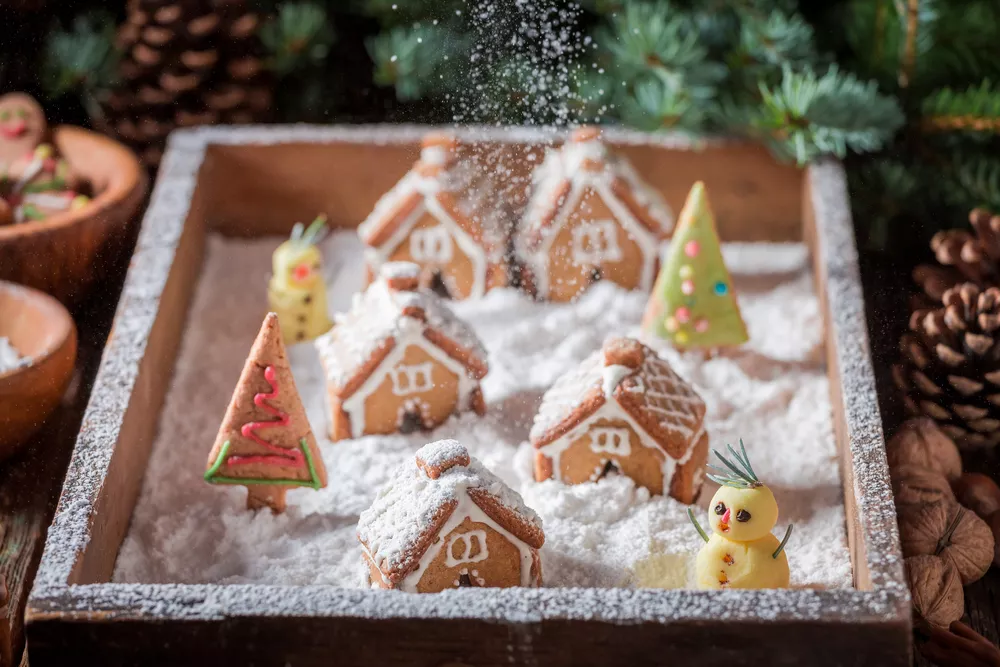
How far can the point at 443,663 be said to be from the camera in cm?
149

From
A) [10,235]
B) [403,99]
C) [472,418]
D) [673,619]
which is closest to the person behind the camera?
[673,619]

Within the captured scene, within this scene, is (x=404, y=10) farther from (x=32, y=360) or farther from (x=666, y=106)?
(x=32, y=360)

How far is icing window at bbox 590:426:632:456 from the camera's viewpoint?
1.78 m

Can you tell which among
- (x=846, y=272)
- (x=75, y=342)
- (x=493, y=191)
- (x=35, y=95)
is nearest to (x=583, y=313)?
(x=493, y=191)

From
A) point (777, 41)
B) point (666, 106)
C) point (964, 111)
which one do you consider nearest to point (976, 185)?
point (964, 111)

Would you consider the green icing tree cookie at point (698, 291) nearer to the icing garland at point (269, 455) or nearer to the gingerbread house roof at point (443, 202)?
the gingerbread house roof at point (443, 202)

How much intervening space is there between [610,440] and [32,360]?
0.72 m

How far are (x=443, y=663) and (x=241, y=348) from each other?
768mm

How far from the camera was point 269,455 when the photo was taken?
1752 millimetres

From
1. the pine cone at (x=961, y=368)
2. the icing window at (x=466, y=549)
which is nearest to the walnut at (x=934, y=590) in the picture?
the pine cone at (x=961, y=368)

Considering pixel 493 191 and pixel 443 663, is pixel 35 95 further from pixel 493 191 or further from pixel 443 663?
pixel 443 663

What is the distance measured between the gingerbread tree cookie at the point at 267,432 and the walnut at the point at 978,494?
784 mm

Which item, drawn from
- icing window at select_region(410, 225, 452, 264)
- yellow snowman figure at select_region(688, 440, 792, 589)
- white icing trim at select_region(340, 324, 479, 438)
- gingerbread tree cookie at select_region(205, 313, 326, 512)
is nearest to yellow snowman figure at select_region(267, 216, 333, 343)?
icing window at select_region(410, 225, 452, 264)

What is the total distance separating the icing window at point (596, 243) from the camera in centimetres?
217
